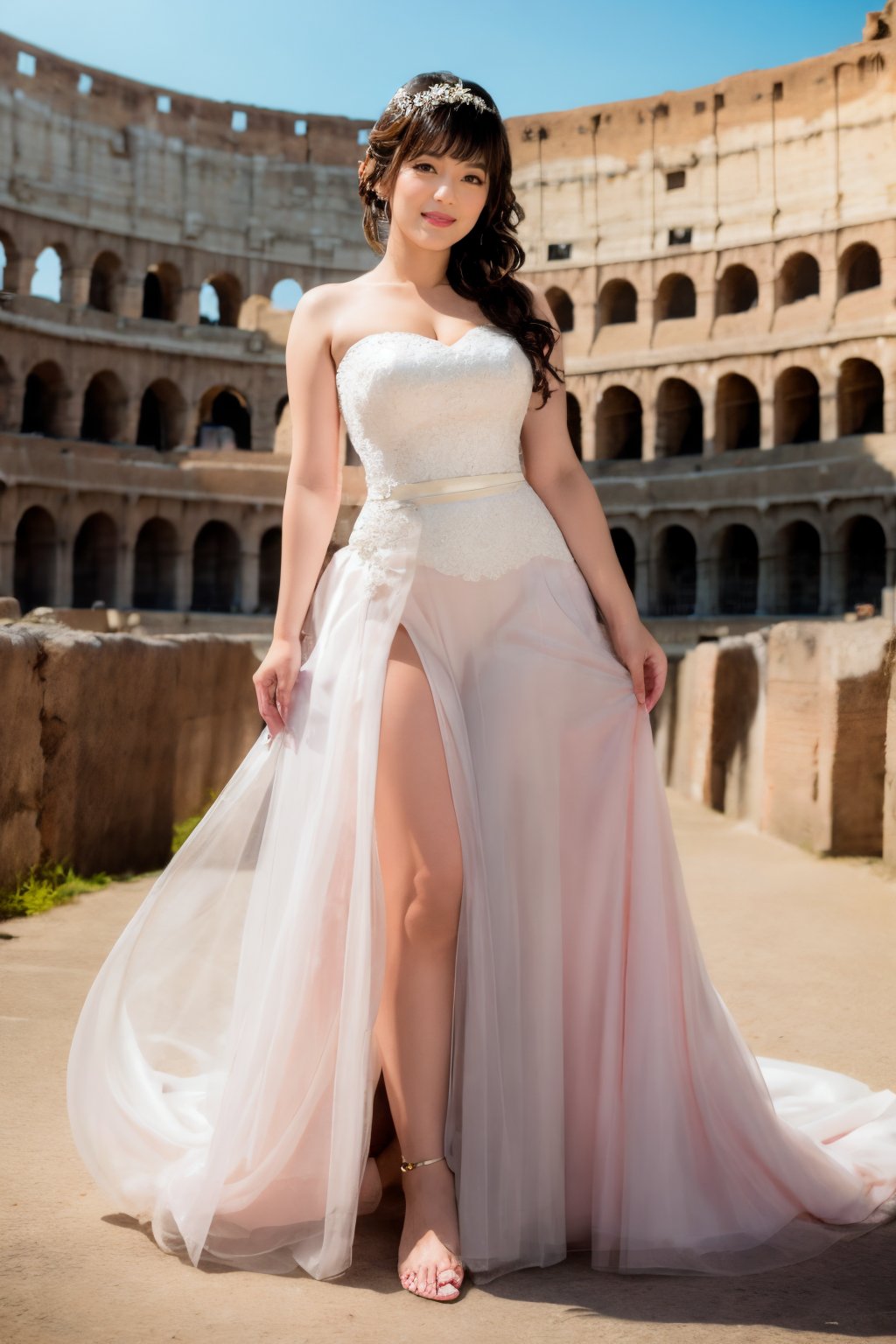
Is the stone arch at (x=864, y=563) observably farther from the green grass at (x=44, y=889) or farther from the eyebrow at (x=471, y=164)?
the eyebrow at (x=471, y=164)

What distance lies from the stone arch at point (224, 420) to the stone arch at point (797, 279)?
1382 cm

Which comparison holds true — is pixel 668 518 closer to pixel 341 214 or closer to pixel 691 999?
pixel 341 214

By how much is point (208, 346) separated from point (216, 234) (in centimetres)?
419

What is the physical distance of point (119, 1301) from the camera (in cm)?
201

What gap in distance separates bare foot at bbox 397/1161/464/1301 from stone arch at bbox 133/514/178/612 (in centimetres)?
2900

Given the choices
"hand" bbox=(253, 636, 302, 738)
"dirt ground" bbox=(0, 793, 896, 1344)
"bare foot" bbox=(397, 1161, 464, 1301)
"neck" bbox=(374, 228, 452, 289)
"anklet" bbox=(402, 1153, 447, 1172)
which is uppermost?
"neck" bbox=(374, 228, 452, 289)

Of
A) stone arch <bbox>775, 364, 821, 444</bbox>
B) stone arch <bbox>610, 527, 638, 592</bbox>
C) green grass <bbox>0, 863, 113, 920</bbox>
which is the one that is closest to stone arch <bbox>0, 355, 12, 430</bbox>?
stone arch <bbox>610, 527, 638, 592</bbox>

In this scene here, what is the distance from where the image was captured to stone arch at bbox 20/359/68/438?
3141cm

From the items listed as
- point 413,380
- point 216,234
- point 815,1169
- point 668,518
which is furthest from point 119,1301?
point 216,234

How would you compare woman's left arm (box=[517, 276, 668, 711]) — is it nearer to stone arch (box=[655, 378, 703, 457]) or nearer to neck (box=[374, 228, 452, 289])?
neck (box=[374, 228, 452, 289])

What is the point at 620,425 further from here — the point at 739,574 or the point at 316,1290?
the point at 316,1290

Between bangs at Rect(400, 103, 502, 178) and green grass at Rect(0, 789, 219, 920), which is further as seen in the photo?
green grass at Rect(0, 789, 219, 920)

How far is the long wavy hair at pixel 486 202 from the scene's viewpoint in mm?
2467

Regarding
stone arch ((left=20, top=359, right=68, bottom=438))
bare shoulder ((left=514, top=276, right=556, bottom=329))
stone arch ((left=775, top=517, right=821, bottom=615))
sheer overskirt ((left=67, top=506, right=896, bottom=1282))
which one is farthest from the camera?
stone arch ((left=20, top=359, right=68, bottom=438))
